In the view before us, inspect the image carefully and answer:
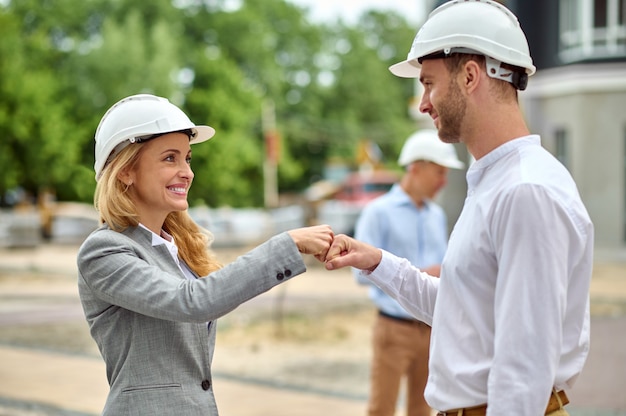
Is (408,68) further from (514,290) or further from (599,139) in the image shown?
(599,139)

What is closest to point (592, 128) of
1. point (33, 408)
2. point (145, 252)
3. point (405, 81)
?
point (33, 408)

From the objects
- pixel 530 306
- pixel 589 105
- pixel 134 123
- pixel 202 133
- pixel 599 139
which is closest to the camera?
pixel 530 306

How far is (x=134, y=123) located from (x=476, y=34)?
106 cm

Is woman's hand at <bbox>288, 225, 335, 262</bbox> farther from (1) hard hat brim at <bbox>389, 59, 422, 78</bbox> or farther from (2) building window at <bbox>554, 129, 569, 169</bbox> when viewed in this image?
(2) building window at <bbox>554, 129, 569, 169</bbox>

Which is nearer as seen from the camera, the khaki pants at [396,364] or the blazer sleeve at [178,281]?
the blazer sleeve at [178,281]

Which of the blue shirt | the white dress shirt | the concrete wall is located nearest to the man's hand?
the white dress shirt

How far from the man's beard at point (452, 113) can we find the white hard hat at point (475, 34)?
0.10 m

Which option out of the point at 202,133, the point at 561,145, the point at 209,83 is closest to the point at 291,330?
the point at 202,133

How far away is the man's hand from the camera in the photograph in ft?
8.77

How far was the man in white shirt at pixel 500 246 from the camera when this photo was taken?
79.4 inches

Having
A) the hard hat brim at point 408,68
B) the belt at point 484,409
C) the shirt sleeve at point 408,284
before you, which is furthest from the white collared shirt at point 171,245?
the belt at point 484,409

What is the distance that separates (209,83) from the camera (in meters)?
40.8

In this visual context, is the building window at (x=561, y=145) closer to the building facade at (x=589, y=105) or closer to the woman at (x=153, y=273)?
the building facade at (x=589, y=105)

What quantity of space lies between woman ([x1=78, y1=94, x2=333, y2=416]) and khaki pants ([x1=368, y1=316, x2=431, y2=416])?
2.51 metres
